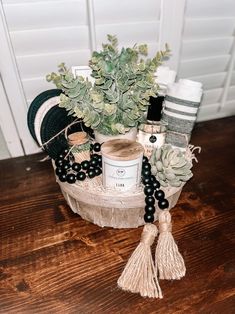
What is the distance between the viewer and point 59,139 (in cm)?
69

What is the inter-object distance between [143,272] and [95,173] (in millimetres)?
225

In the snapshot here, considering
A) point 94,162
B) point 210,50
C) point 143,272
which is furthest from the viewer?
point 210,50

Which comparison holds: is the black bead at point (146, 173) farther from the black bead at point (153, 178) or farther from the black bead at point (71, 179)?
the black bead at point (71, 179)

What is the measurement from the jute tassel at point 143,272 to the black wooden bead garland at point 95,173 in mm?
41

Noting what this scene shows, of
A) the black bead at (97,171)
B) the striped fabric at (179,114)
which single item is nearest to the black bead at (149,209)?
the black bead at (97,171)

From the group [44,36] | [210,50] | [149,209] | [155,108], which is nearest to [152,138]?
[155,108]

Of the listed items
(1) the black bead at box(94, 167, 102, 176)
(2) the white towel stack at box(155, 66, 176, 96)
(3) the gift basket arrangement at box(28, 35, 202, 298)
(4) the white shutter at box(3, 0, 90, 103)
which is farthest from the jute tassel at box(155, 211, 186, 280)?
(4) the white shutter at box(3, 0, 90, 103)

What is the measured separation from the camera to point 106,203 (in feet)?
1.81

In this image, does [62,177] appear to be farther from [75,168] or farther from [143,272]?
[143,272]

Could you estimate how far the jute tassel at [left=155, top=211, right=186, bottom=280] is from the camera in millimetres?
509

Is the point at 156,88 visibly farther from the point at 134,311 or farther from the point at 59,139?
the point at 134,311

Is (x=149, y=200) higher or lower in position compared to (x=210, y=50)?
lower

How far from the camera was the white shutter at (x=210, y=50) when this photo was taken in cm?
86

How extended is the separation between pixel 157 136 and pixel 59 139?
250 millimetres
